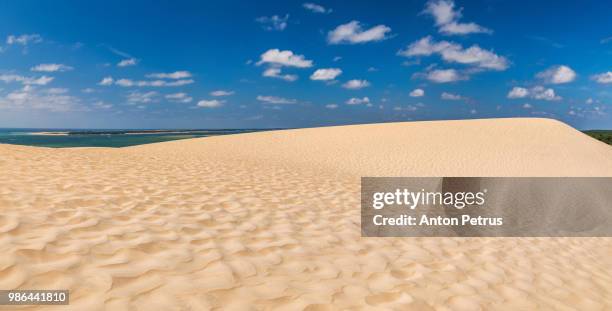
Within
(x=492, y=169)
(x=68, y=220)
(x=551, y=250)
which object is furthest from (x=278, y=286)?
(x=492, y=169)

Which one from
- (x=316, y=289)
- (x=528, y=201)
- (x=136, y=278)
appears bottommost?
(x=528, y=201)

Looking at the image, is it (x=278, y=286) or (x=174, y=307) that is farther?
(x=278, y=286)

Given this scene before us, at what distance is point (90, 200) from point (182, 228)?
220 cm

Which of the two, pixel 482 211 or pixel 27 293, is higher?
pixel 27 293

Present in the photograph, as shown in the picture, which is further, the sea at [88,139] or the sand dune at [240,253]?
the sea at [88,139]

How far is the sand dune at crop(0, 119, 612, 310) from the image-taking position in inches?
132

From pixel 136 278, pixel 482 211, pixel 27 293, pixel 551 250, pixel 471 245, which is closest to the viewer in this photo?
pixel 27 293

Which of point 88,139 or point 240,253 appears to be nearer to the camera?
point 240,253

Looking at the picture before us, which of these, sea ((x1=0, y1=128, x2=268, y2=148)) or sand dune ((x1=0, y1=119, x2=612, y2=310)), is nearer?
sand dune ((x1=0, y1=119, x2=612, y2=310))

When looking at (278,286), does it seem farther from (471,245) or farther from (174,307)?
(471,245)

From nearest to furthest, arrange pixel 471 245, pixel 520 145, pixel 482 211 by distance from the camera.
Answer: pixel 471 245, pixel 482 211, pixel 520 145

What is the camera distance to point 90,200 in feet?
19.7

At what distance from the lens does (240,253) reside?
4395mm

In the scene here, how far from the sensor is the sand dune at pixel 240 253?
337 centimetres
